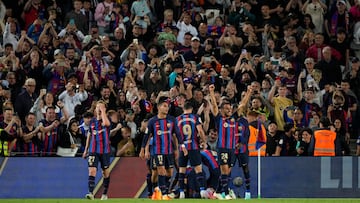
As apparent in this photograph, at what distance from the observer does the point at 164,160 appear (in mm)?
26062

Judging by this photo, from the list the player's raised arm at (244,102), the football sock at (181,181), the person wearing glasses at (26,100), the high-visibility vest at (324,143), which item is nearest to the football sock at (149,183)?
the football sock at (181,181)

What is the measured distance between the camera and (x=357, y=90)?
31.8 metres

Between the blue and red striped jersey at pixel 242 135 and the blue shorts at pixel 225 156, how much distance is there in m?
0.29

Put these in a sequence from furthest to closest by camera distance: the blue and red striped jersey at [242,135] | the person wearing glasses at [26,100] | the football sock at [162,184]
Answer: the person wearing glasses at [26,100]
the blue and red striped jersey at [242,135]
the football sock at [162,184]

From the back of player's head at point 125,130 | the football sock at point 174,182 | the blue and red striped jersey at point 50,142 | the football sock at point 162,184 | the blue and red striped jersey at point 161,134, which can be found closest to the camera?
the football sock at point 162,184

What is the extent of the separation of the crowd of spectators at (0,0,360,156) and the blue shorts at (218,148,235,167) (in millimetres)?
2006

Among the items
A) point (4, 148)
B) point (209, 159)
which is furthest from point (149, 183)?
point (4, 148)

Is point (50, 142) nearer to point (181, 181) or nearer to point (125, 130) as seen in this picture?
point (125, 130)

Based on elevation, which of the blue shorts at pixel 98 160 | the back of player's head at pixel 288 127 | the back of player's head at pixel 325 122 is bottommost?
the blue shorts at pixel 98 160

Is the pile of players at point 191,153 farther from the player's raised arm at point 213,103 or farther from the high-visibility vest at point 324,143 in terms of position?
the high-visibility vest at point 324,143

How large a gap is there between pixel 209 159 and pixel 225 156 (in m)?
1.11

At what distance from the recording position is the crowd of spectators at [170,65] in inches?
1139

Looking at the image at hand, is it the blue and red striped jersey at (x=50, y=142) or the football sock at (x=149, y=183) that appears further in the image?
the blue and red striped jersey at (x=50, y=142)

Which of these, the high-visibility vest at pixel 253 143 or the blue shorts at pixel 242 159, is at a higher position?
the high-visibility vest at pixel 253 143
